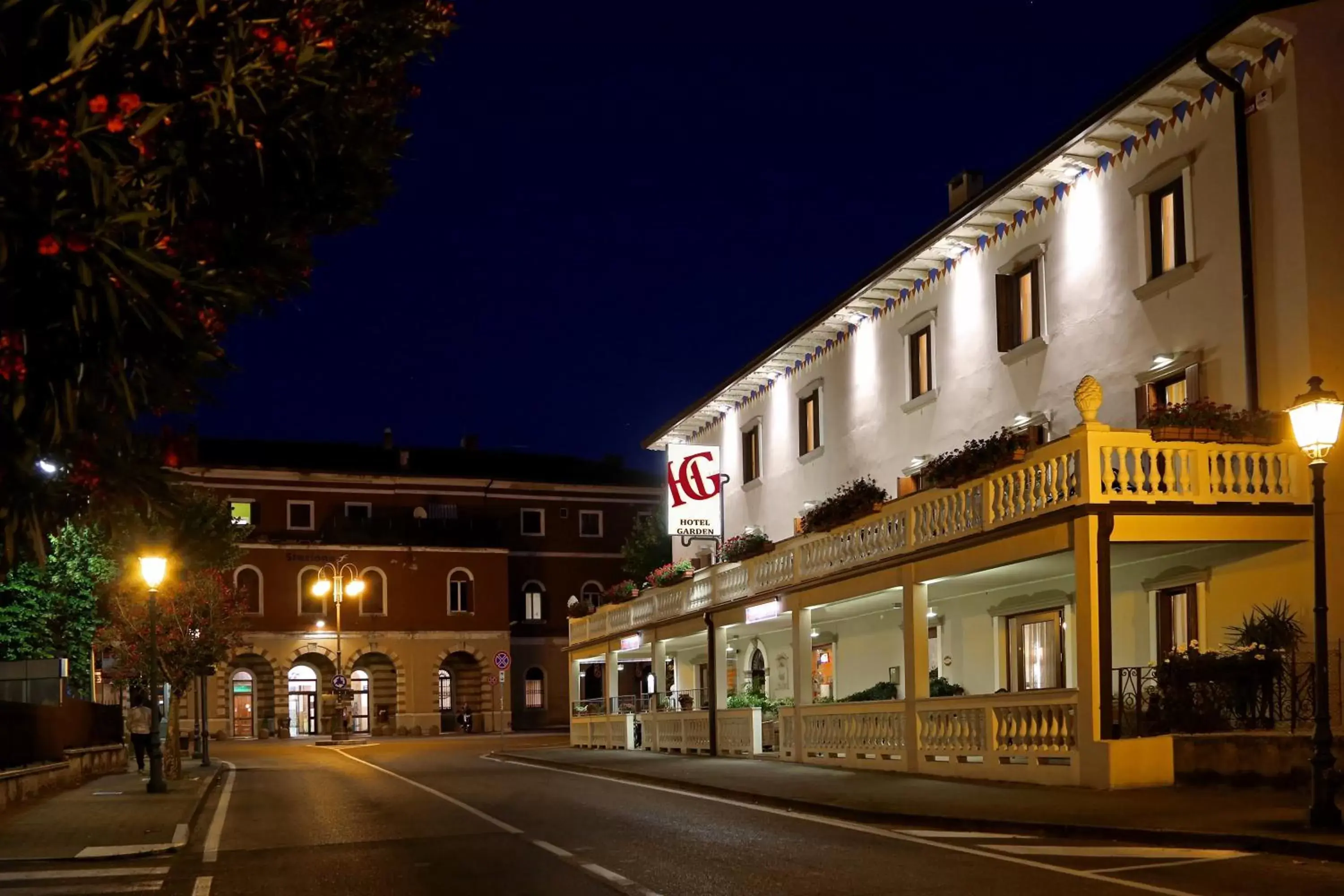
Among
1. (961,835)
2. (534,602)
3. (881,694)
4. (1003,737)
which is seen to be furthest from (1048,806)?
(534,602)

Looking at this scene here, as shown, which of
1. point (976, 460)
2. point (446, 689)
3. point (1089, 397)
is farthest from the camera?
point (446, 689)

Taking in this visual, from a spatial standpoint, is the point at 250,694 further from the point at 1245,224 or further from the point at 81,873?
the point at 1245,224

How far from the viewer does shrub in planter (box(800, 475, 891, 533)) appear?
82.0 ft

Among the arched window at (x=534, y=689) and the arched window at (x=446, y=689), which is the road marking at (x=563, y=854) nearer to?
the arched window at (x=446, y=689)

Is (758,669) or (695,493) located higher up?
(695,493)

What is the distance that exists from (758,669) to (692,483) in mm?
5045

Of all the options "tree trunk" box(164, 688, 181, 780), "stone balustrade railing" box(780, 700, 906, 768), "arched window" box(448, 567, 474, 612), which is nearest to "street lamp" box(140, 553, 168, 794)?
"tree trunk" box(164, 688, 181, 780)

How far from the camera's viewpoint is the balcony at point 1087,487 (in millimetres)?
18016

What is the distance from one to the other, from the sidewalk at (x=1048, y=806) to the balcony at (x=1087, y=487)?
352 cm

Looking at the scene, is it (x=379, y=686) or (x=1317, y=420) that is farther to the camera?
(x=379, y=686)

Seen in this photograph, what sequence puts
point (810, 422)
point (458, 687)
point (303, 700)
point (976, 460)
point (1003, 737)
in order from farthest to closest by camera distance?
point (458, 687) < point (303, 700) < point (810, 422) < point (976, 460) < point (1003, 737)

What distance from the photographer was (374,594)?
69750 mm

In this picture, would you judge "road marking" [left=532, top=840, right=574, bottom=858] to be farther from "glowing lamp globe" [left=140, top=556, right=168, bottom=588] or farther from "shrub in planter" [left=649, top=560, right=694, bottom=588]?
"shrub in planter" [left=649, top=560, right=694, bottom=588]

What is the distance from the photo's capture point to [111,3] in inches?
Result: 277
